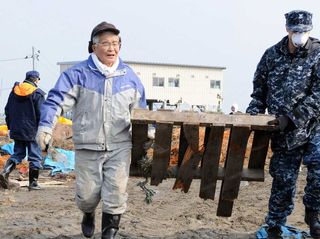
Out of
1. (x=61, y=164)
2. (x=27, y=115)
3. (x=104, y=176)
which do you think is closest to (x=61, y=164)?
(x=61, y=164)

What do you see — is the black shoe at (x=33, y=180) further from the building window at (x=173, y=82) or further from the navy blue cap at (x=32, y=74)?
the building window at (x=173, y=82)

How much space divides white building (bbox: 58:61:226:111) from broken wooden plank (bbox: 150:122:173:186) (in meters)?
44.6

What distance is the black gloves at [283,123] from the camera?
4918mm

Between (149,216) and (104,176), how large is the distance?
206 centimetres

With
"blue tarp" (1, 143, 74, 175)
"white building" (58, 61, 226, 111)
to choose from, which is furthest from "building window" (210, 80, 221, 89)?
"blue tarp" (1, 143, 74, 175)

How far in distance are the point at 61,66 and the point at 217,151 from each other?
46378mm

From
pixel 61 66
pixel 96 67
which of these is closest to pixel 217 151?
pixel 96 67

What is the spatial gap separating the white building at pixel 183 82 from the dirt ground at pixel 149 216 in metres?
40.9

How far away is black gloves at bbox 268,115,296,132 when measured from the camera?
16.1ft

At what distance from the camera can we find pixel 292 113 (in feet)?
16.4

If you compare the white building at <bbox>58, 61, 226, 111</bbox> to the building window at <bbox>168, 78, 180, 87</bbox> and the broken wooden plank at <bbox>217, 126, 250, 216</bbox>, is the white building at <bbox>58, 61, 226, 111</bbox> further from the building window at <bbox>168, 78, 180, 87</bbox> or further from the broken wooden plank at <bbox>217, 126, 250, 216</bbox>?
the broken wooden plank at <bbox>217, 126, 250, 216</bbox>

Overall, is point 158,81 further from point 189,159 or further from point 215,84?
point 189,159

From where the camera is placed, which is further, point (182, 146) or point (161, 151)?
point (182, 146)

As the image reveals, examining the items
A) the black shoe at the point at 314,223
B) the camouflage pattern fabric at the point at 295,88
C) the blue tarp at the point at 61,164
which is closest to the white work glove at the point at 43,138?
the camouflage pattern fabric at the point at 295,88
